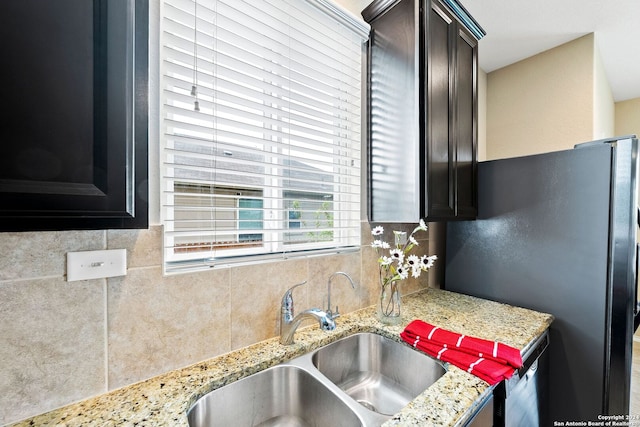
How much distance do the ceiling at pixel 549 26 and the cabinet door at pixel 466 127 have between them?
449 mm

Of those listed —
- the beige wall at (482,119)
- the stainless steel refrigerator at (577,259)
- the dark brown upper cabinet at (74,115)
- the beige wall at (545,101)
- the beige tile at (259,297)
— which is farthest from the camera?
the beige wall at (482,119)

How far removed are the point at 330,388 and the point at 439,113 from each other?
4.22 feet

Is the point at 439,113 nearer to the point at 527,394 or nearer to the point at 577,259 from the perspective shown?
the point at 577,259

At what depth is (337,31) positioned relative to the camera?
4.38 ft

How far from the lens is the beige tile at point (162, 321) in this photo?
0.79 meters

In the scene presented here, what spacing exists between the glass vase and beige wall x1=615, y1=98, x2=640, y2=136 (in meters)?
3.92

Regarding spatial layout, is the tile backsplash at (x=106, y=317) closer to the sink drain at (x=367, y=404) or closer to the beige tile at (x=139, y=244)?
the beige tile at (x=139, y=244)

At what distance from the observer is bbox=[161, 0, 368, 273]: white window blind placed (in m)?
0.91

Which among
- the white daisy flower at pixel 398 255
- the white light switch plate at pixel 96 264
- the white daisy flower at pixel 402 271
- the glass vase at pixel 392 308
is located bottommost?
the glass vase at pixel 392 308

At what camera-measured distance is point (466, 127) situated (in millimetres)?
1549

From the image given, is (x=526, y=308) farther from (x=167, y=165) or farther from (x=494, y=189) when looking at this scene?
(x=167, y=165)

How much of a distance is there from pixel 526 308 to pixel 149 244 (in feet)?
5.83

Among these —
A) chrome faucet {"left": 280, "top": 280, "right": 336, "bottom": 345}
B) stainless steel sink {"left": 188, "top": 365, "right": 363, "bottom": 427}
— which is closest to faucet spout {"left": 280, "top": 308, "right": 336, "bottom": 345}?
chrome faucet {"left": 280, "top": 280, "right": 336, "bottom": 345}

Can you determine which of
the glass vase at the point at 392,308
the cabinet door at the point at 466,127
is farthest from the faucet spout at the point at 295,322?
the cabinet door at the point at 466,127
